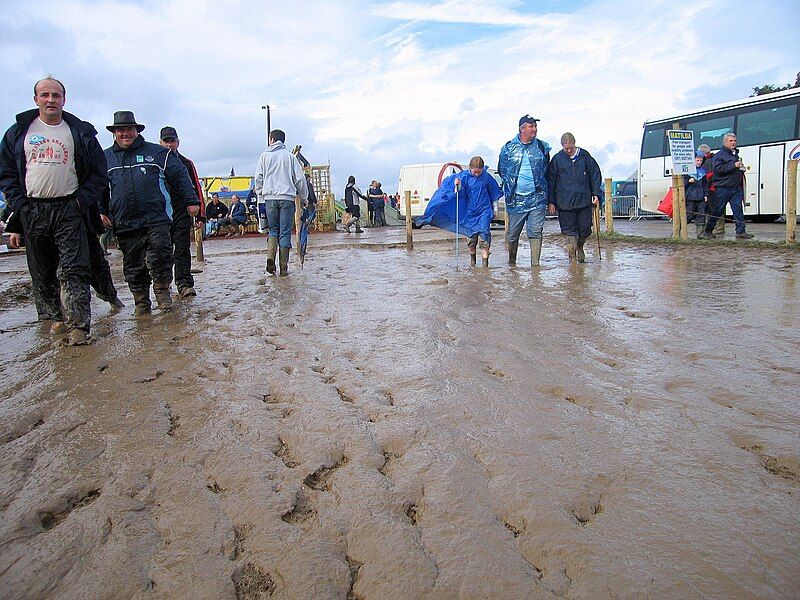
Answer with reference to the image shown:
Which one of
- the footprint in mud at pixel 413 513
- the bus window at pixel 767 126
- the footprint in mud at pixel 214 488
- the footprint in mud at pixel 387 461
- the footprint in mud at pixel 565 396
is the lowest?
the footprint in mud at pixel 413 513

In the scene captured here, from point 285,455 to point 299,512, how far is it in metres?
Result: 0.43

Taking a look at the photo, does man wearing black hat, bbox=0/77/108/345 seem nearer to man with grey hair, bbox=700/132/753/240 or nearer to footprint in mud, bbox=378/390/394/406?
footprint in mud, bbox=378/390/394/406

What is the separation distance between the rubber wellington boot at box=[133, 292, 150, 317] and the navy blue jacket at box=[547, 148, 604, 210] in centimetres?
518

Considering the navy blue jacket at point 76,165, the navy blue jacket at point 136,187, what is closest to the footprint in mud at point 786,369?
Answer: the navy blue jacket at point 76,165

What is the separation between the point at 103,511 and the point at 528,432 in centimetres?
156

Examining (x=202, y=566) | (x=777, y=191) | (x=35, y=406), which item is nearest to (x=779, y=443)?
(x=202, y=566)

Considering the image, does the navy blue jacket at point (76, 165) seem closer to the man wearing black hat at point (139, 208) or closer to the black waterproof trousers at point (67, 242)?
the black waterproof trousers at point (67, 242)

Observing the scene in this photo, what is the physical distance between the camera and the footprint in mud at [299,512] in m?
1.92

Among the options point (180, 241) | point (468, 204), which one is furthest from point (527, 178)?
point (180, 241)

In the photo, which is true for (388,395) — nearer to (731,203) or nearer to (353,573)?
(353,573)

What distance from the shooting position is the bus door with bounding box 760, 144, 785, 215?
53.4 ft

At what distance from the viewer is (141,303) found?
5.45 metres

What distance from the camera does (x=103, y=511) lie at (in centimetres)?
201

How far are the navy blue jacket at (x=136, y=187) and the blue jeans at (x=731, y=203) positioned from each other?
9993 mm
